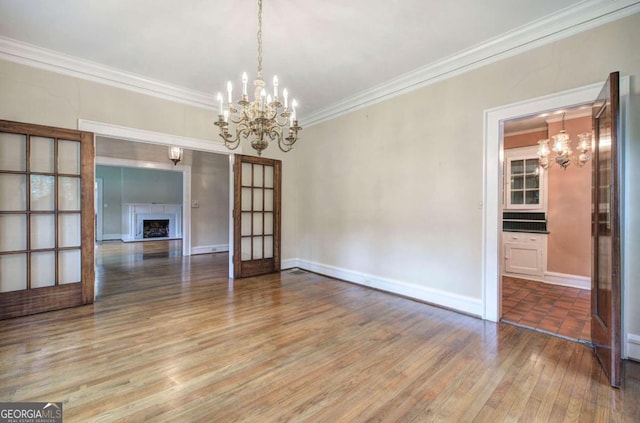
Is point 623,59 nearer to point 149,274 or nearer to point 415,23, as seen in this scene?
point 415,23

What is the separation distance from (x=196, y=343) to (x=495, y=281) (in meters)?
3.12

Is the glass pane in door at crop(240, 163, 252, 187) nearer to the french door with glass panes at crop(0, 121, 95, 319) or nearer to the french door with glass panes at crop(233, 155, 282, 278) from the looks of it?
the french door with glass panes at crop(233, 155, 282, 278)

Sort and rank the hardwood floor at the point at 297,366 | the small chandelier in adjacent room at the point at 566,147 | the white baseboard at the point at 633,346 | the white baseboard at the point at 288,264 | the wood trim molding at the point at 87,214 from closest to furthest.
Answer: the hardwood floor at the point at 297,366 < the white baseboard at the point at 633,346 < the wood trim molding at the point at 87,214 < the small chandelier in adjacent room at the point at 566,147 < the white baseboard at the point at 288,264

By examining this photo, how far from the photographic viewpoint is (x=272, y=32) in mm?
2883

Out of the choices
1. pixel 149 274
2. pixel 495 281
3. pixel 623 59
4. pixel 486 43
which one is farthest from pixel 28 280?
pixel 623 59

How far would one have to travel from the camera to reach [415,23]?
2.73 metres

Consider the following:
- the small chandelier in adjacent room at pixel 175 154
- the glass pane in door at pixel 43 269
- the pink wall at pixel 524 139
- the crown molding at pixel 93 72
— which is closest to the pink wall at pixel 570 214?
the pink wall at pixel 524 139

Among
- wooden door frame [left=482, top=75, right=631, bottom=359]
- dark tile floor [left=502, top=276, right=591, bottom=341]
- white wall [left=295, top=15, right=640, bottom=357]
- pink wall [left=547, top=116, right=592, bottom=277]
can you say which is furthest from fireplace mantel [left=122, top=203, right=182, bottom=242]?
pink wall [left=547, top=116, right=592, bottom=277]

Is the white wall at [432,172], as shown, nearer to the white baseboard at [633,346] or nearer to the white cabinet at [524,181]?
the white baseboard at [633,346]

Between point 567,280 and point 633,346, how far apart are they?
271 cm

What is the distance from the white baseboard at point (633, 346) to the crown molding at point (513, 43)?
2.70 m

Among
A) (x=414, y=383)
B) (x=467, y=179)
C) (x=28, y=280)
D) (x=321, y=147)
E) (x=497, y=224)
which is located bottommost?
(x=414, y=383)

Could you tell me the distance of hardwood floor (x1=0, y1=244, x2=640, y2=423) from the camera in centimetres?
175

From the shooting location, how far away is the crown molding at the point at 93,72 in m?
3.15
